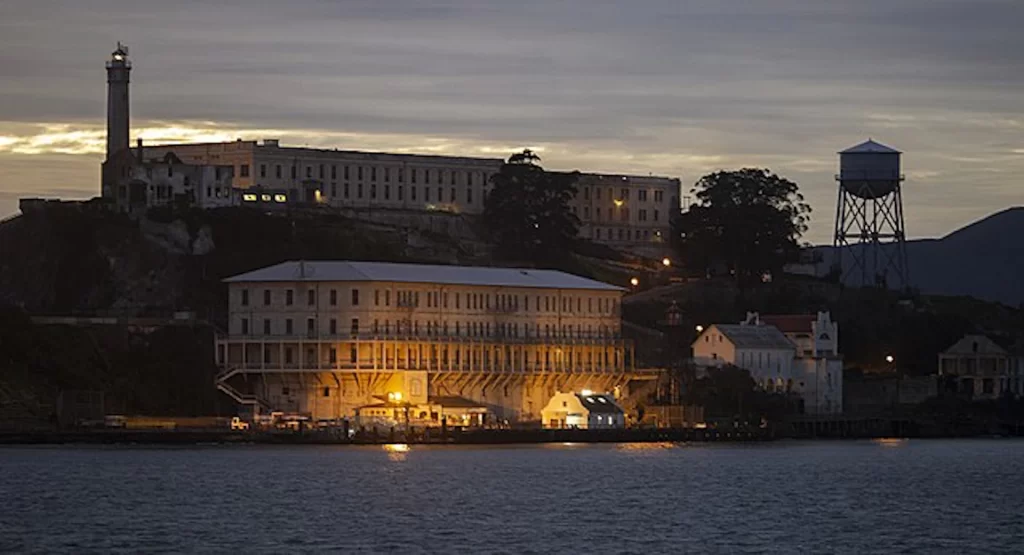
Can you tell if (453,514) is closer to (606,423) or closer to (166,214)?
(606,423)

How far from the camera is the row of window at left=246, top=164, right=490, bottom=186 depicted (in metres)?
177

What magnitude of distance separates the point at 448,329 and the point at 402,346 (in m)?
4.76

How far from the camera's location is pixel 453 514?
85.6 meters

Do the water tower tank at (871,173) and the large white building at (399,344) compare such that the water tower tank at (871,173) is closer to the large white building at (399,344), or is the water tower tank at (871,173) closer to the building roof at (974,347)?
the building roof at (974,347)

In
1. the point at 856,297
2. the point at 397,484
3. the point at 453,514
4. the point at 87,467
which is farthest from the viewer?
the point at 856,297

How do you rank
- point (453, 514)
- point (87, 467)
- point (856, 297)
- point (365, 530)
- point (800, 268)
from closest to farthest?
point (365, 530)
point (453, 514)
point (87, 467)
point (856, 297)
point (800, 268)

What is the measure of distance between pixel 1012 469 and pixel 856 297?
5969cm

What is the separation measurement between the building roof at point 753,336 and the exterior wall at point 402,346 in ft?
24.2

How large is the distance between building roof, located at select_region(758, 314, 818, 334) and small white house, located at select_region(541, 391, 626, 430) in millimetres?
18424

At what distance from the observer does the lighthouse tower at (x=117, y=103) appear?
540 feet

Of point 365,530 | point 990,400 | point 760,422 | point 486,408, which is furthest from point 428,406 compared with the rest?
point 365,530

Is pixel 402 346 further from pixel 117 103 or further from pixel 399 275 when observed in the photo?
pixel 117 103

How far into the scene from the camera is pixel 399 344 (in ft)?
448

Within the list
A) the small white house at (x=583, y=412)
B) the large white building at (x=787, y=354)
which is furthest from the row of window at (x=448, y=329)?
the large white building at (x=787, y=354)
